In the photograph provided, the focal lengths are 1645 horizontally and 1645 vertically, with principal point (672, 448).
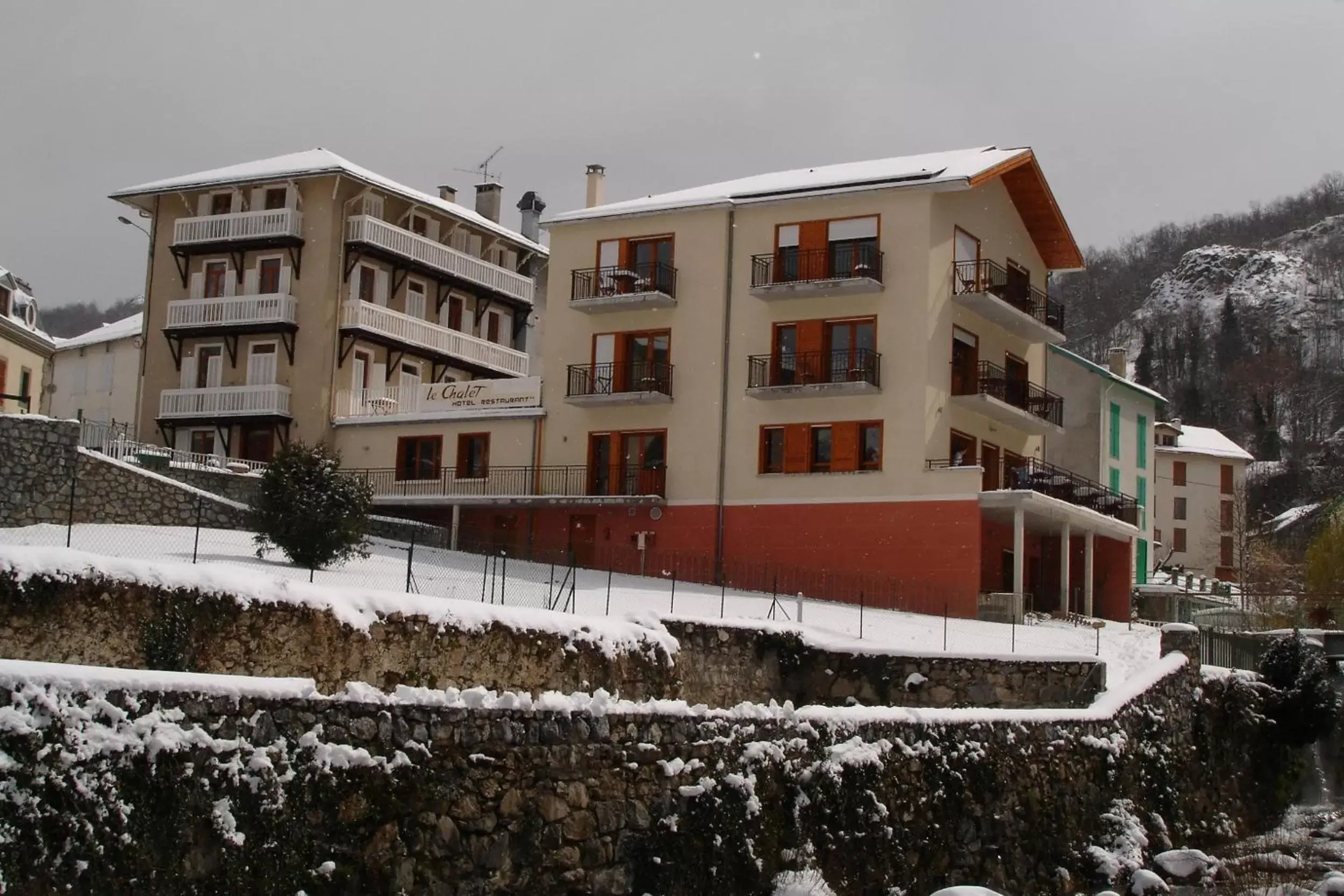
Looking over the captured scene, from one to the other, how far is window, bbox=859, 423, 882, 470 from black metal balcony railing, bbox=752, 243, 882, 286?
3.68 metres

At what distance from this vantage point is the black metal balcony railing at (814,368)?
40.5 meters

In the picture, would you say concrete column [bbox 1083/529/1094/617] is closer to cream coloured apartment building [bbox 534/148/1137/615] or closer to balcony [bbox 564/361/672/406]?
cream coloured apartment building [bbox 534/148/1137/615]

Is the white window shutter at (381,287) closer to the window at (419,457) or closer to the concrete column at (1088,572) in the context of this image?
the window at (419,457)

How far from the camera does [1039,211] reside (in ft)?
153

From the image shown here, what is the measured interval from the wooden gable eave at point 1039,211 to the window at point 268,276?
20442mm

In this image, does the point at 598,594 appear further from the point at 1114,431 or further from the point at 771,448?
the point at 1114,431

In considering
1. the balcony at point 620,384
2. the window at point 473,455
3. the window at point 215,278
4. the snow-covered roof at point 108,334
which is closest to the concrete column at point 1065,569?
the balcony at point 620,384

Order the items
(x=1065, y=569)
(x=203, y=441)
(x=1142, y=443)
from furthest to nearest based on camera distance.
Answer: (x=1142, y=443), (x=203, y=441), (x=1065, y=569)

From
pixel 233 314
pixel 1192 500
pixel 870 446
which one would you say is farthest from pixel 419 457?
pixel 1192 500

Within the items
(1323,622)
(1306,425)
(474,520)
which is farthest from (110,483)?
(1306,425)

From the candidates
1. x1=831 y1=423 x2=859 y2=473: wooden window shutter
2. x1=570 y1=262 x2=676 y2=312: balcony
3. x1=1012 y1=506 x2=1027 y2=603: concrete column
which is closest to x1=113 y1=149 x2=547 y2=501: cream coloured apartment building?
x1=570 y1=262 x2=676 y2=312: balcony

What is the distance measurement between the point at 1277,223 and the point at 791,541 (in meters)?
151

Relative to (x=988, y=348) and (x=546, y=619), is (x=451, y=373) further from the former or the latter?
(x=546, y=619)

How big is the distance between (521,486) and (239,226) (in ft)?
40.2
